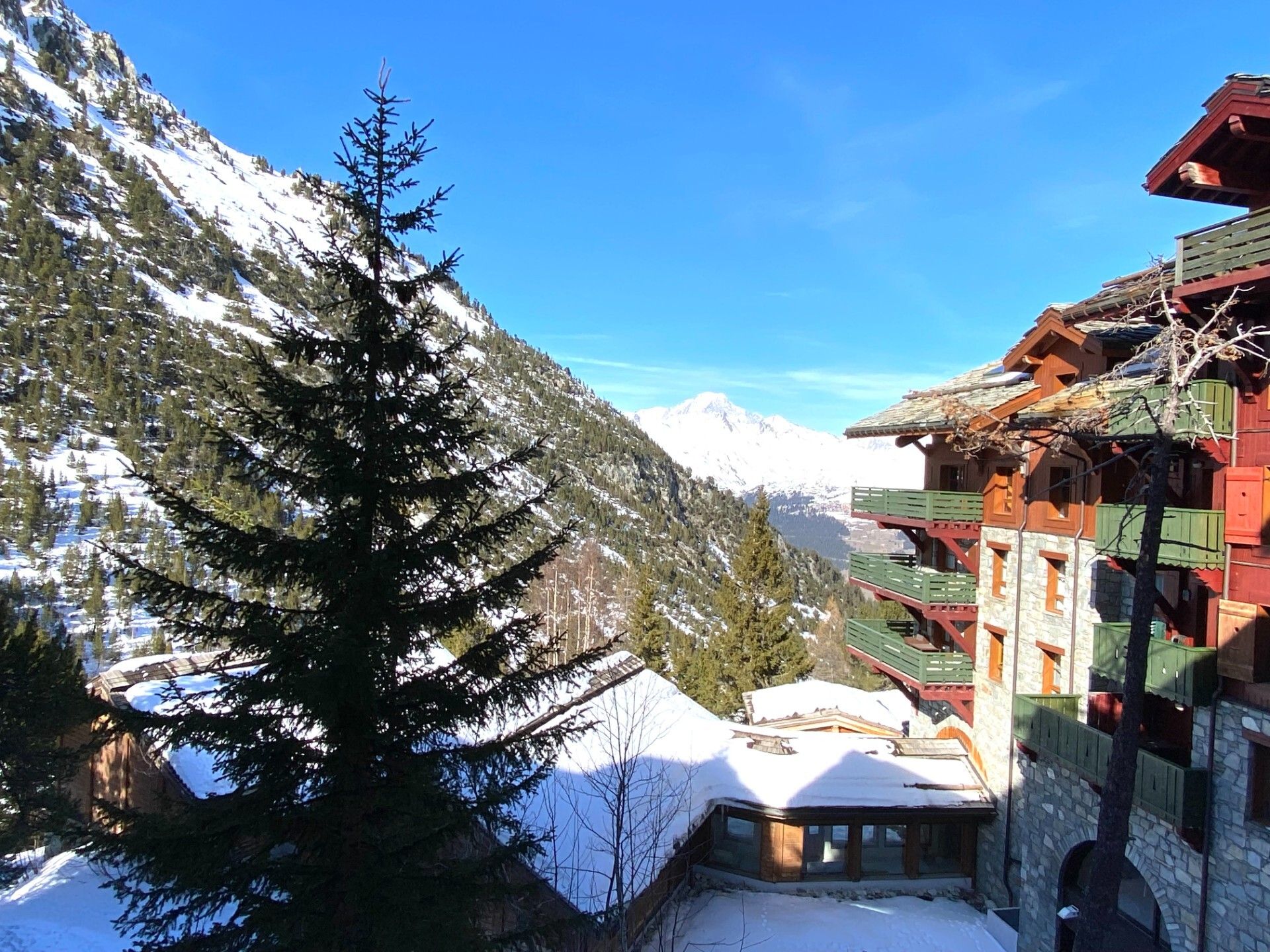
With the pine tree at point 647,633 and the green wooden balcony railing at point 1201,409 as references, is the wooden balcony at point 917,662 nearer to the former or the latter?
the green wooden balcony railing at point 1201,409

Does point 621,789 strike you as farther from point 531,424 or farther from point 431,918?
point 531,424

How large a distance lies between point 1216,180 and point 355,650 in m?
13.2

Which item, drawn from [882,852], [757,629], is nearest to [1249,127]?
[882,852]

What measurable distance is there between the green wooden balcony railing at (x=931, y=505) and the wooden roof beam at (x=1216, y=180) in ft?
31.4

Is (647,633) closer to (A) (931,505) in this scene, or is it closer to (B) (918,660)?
(B) (918,660)

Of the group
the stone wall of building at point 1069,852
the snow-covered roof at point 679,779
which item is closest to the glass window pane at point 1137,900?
the stone wall of building at point 1069,852

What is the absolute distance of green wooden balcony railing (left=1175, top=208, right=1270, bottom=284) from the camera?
29.1 feet

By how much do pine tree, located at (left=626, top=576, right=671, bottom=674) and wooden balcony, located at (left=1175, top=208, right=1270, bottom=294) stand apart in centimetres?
3187

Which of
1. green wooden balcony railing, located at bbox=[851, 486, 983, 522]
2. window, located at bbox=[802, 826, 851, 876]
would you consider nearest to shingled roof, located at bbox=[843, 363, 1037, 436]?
green wooden balcony railing, located at bbox=[851, 486, 983, 522]

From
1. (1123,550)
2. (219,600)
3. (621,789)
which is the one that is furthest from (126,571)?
(1123,550)

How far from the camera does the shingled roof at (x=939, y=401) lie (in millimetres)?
17609

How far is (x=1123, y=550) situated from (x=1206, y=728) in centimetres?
270

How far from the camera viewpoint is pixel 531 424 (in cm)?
13650

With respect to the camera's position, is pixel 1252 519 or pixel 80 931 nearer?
pixel 1252 519
